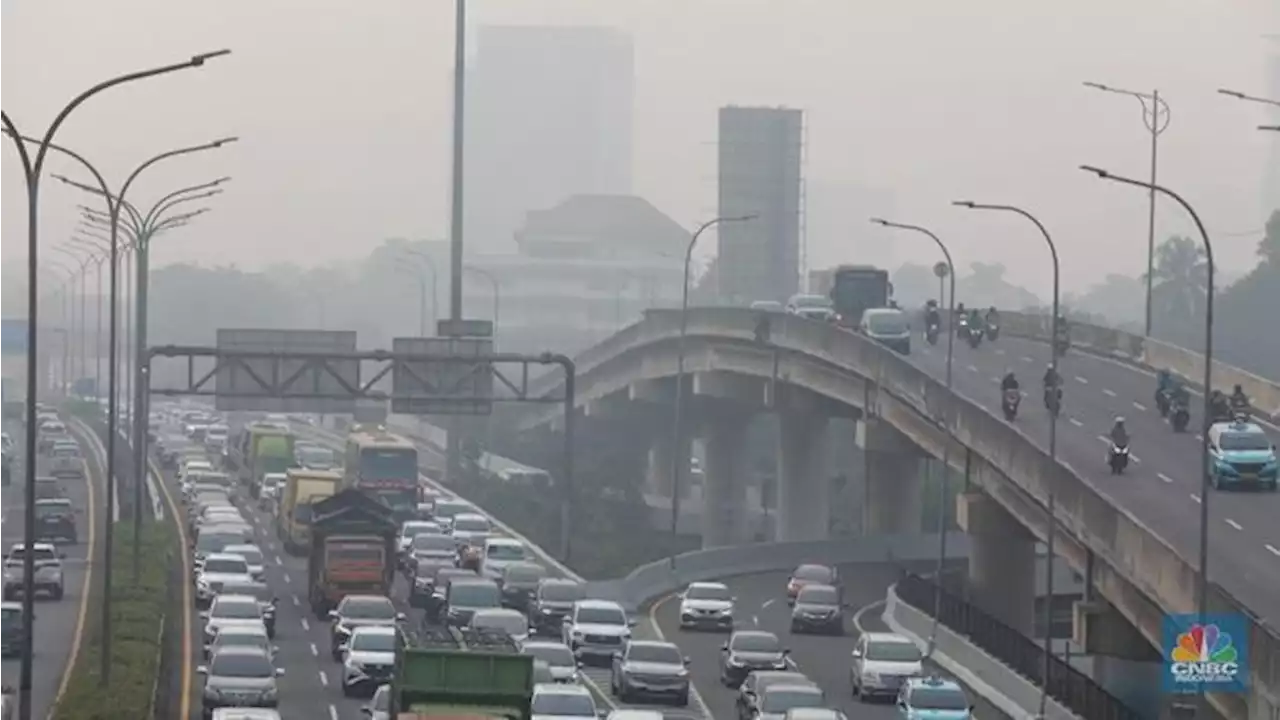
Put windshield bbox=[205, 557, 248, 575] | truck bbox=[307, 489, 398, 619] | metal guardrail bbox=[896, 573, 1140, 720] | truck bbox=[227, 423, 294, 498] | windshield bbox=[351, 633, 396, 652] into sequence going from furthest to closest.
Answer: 1. truck bbox=[227, 423, 294, 498]
2. windshield bbox=[205, 557, 248, 575]
3. truck bbox=[307, 489, 398, 619]
4. windshield bbox=[351, 633, 396, 652]
5. metal guardrail bbox=[896, 573, 1140, 720]

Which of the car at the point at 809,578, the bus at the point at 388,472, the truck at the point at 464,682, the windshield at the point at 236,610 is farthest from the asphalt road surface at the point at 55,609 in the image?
the car at the point at 809,578

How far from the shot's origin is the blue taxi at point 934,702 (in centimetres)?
5175

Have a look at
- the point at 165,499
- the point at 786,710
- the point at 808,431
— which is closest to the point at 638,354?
the point at 808,431

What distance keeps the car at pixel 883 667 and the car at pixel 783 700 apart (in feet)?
25.4

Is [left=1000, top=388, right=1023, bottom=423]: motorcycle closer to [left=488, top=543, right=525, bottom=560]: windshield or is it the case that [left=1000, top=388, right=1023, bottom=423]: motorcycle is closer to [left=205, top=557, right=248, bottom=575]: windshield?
[left=488, top=543, right=525, bottom=560]: windshield

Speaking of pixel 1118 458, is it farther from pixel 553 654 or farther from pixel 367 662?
pixel 367 662

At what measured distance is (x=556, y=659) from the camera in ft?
178

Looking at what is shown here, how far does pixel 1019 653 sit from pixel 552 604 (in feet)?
44.5

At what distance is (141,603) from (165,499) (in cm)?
5465

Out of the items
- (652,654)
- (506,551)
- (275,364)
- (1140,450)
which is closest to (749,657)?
(652,654)

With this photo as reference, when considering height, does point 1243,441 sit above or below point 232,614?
above

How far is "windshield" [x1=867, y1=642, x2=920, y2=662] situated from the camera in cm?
5841

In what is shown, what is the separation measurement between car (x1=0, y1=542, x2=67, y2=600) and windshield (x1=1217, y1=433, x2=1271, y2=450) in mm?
26653

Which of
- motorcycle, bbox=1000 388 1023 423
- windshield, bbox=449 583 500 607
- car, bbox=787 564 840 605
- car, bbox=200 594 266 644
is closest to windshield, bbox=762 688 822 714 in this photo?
car, bbox=200 594 266 644
